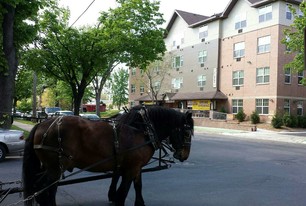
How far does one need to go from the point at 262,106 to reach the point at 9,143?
31.3 m

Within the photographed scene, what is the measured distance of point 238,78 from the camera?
4272cm

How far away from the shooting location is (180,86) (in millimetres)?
52469

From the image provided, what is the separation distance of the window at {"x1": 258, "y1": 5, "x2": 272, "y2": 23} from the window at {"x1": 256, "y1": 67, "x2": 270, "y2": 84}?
5530 millimetres

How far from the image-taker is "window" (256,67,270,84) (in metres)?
38.7

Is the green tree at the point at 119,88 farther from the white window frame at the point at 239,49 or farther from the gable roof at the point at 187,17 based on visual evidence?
the white window frame at the point at 239,49

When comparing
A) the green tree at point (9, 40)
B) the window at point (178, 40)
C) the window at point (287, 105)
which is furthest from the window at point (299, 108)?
the green tree at point (9, 40)

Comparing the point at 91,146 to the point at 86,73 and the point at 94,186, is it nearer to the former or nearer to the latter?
the point at 94,186

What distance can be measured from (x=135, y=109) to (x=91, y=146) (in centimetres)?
111

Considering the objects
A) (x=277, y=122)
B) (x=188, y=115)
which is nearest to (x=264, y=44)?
(x=277, y=122)

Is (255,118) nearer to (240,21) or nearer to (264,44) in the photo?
(264,44)

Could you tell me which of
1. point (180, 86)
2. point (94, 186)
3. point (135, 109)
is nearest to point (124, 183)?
point (135, 109)

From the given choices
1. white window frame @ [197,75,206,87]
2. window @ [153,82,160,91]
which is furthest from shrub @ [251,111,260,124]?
window @ [153,82,160,91]

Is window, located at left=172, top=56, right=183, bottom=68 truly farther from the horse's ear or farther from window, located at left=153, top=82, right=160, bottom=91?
the horse's ear

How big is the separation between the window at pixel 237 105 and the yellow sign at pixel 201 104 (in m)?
3.57
